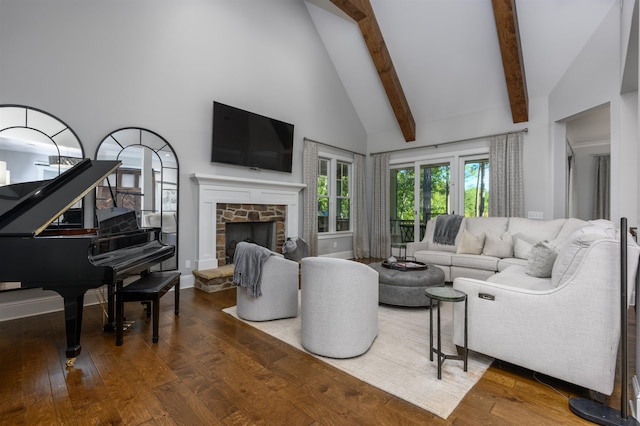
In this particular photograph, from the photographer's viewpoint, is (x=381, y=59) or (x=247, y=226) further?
(x=381, y=59)

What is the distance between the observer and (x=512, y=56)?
14.5ft

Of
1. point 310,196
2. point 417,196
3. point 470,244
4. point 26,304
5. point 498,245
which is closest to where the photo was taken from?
point 26,304

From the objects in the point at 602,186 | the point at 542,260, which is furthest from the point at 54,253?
the point at 602,186

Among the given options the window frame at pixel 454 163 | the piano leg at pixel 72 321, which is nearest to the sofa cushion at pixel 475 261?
the window frame at pixel 454 163

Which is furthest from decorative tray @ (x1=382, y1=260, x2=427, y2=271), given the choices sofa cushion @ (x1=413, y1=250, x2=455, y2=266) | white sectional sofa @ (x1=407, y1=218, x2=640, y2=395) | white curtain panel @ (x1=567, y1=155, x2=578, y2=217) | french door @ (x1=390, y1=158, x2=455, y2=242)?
white curtain panel @ (x1=567, y1=155, x2=578, y2=217)

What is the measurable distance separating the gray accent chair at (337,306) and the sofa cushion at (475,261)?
2.49 metres

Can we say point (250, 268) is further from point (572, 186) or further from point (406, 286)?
point (572, 186)

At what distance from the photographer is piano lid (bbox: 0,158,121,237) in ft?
6.33

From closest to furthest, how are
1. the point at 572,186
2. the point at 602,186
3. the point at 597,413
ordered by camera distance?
1. the point at 597,413
2. the point at 602,186
3. the point at 572,186

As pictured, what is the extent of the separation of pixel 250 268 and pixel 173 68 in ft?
9.88

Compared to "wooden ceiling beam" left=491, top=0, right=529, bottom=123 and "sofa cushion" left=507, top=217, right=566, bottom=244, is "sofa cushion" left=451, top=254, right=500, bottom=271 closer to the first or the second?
"sofa cushion" left=507, top=217, right=566, bottom=244

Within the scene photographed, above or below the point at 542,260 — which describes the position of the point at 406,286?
below

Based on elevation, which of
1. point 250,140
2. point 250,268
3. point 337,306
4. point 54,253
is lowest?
point 337,306

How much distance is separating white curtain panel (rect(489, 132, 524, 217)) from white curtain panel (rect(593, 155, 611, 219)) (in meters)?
3.86
